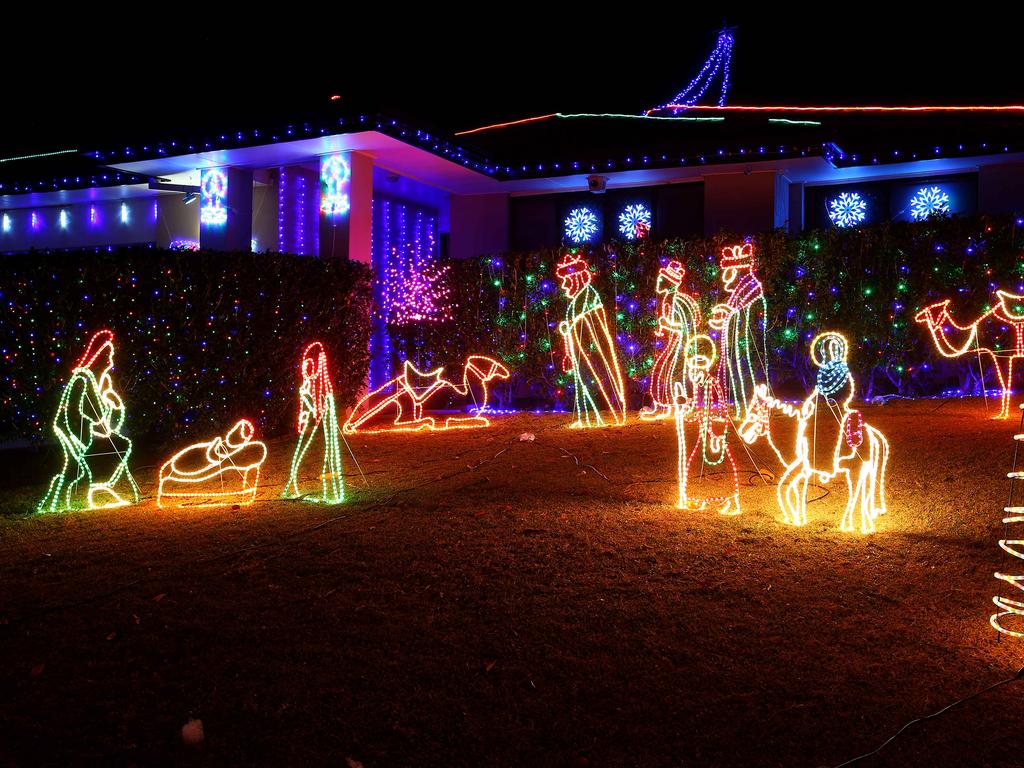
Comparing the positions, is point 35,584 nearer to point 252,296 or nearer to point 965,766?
point 965,766

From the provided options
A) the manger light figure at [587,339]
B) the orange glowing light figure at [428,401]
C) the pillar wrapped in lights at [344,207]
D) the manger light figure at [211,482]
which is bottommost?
the manger light figure at [211,482]

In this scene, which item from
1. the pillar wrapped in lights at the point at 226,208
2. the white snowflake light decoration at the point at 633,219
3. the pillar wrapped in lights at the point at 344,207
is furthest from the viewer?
the white snowflake light decoration at the point at 633,219

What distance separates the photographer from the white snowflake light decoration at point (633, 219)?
1734cm

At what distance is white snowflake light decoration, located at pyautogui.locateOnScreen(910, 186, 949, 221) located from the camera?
51.8ft

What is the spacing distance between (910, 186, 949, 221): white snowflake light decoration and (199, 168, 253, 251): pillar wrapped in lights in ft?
41.4

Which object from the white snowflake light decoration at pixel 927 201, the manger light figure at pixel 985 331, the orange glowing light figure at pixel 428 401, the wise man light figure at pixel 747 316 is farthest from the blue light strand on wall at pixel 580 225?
the manger light figure at pixel 985 331

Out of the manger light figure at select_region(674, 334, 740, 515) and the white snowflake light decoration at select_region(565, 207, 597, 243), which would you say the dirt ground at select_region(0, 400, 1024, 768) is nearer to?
the manger light figure at select_region(674, 334, 740, 515)

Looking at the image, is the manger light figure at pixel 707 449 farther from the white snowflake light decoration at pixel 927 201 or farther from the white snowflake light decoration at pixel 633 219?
the white snowflake light decoration at pixel 927 201

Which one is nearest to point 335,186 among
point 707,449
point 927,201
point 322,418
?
point 322,418

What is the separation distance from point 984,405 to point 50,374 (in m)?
11.5

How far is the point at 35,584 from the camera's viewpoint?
5605mm

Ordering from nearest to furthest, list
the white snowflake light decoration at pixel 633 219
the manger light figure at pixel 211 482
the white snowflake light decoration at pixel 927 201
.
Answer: the manger light figure at pixel 211 482, the white snowflake light decoration at pixel 927 201, the white snowflake light decoration at pixel 633 219

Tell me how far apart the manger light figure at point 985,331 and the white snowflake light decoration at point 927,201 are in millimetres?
5398

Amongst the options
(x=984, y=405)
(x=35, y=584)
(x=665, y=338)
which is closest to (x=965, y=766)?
(x=35, y=584)
